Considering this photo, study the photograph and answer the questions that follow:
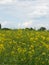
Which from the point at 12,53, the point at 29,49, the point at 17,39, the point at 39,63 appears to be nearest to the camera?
the point at 39,63

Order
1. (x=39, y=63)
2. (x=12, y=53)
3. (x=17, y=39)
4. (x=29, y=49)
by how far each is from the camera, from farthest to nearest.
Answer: (x=17, y=39) < (x=29, y=49) < (x=12, y=53) < (x=39, y=63)

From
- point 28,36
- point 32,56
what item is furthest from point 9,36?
point 32,56

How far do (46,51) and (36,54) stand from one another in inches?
29.0

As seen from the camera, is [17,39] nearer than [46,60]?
No

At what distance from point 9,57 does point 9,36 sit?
4.13 metres

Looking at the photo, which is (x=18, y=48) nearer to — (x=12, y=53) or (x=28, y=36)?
(x=12, y=53)

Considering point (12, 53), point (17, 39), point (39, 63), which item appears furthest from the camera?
point (17, 39)

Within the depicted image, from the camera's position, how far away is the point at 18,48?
12492 mm

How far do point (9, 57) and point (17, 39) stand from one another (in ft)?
10.7

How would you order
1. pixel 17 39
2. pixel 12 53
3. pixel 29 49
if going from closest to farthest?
pixel 12 53 → pixel 29 49 → pixel 17 39

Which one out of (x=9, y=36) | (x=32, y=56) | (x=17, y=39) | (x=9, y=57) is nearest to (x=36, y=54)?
(x=32, y=56)

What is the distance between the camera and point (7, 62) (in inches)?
438

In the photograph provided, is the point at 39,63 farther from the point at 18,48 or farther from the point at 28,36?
the point at 28,36

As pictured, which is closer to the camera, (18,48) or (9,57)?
(9,57)
